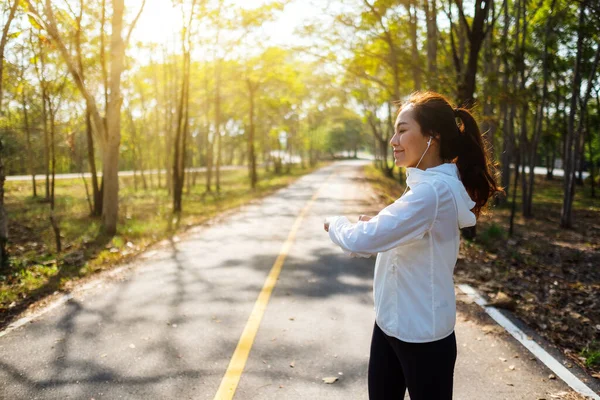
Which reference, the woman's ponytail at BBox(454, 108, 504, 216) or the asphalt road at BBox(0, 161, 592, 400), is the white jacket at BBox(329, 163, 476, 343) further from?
the asphalt road at BBox(0, 161, 592, 400)

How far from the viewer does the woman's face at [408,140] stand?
206 cm

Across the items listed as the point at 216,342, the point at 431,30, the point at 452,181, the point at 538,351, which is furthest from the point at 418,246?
the point at 431,30

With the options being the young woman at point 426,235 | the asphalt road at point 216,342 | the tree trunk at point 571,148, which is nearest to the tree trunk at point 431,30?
the tree trunk at point 571,148

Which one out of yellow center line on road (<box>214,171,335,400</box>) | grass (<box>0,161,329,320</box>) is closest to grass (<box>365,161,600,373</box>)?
yellow center line on road (<box>214,171,335,400</box>)

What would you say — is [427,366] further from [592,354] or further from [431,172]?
[592,354]

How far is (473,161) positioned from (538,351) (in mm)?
3300

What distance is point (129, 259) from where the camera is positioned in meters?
8.66

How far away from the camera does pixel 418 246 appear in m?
2.03

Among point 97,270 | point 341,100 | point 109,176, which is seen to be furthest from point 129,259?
point 341,100

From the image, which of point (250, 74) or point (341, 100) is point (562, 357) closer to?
point (250, 74)

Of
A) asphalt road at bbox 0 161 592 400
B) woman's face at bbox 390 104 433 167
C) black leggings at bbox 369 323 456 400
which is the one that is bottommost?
asphalt road at bbox 0 161 592 400

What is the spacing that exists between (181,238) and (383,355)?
9.27m

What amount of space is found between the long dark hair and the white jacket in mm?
89

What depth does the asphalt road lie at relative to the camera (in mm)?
3719
